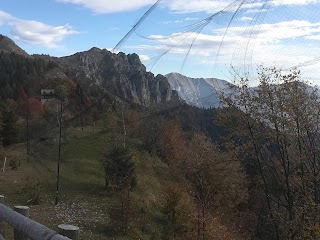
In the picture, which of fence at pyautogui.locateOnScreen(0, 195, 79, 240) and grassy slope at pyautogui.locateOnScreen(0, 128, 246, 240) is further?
grassy slope at pyautogui.locateOnScreen(0, 128, 246, 240)

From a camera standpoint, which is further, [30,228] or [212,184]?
[212,184]

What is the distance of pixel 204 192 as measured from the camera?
30922 mm

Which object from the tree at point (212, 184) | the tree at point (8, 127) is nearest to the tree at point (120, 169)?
the tree at point (212, 184)

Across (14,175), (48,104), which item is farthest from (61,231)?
(48,104)

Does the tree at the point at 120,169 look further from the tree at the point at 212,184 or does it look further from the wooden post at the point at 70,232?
the wooden post at the point at 70,232

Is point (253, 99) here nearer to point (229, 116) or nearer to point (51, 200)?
point (229, 116)

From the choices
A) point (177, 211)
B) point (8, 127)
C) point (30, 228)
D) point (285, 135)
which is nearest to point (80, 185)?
point (177, 211)

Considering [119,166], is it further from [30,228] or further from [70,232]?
[70,232]

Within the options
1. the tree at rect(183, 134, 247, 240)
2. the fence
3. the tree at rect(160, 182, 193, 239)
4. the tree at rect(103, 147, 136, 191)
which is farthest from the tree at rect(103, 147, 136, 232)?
the fence

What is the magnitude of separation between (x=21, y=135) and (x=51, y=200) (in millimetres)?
27079

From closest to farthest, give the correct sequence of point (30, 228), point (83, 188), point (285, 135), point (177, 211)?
point (30, 228)
point (285, 135)
point (177, 211)
point (83, 188)

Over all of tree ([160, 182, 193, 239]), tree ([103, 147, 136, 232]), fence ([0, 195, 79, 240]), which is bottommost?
tree ([160, 182, 193, 239])

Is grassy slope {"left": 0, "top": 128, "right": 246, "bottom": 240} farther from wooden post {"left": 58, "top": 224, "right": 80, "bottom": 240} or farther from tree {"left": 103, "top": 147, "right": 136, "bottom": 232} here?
wooden post {"left": 58, "top": 224, "right": 80, "bottom": 240}

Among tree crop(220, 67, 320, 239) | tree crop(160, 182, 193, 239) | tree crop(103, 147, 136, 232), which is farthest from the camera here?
tree crop(103, 147, 136, 232)
